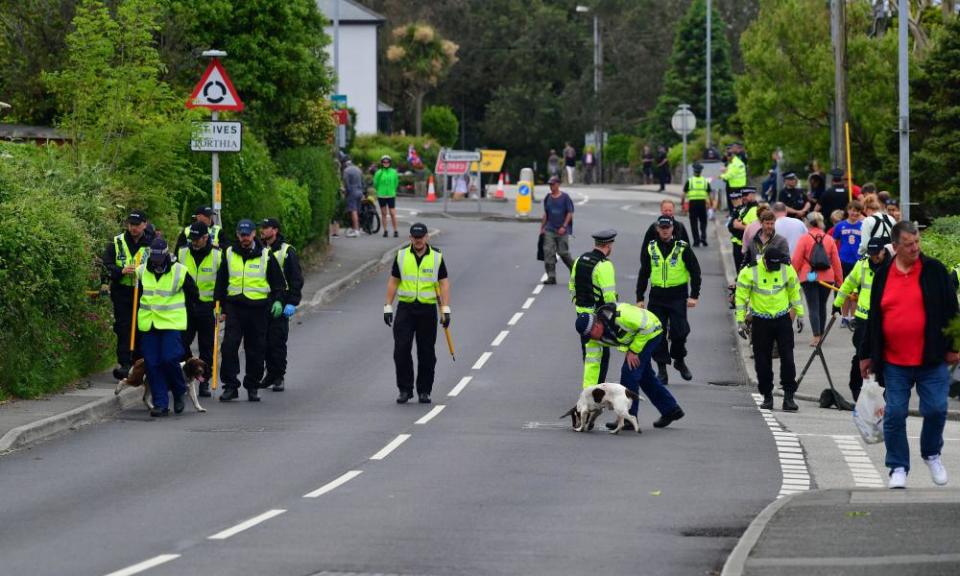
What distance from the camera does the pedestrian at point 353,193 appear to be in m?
40.4

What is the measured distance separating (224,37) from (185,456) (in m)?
18.3

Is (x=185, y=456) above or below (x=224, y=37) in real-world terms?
below

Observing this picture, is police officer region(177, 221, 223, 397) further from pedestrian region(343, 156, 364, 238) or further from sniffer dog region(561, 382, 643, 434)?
pedestrian region(343, 156, 364, 238)

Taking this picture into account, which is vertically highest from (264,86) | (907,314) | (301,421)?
(264,86)

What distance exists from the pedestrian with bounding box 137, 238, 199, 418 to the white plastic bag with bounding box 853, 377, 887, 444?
762 cm

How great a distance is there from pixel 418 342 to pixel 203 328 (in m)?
2.44

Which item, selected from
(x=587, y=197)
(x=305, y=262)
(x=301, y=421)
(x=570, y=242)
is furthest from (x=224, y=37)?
Answer: (x=587, y=197)

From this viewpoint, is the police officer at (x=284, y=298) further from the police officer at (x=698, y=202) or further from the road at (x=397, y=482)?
the police officer at (x=698, y=202)

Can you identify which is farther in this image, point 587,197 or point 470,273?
point 587,197

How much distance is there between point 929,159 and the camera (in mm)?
33500

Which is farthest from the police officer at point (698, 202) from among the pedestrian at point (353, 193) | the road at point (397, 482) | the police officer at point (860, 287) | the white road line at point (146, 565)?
the white road line at point (146, 565)

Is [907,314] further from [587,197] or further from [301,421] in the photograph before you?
[587,197]

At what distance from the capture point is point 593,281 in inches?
690

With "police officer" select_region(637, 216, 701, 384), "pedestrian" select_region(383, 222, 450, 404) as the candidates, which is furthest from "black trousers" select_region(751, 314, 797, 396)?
"pedestrian" select_region(383, 222, 450, 404)
